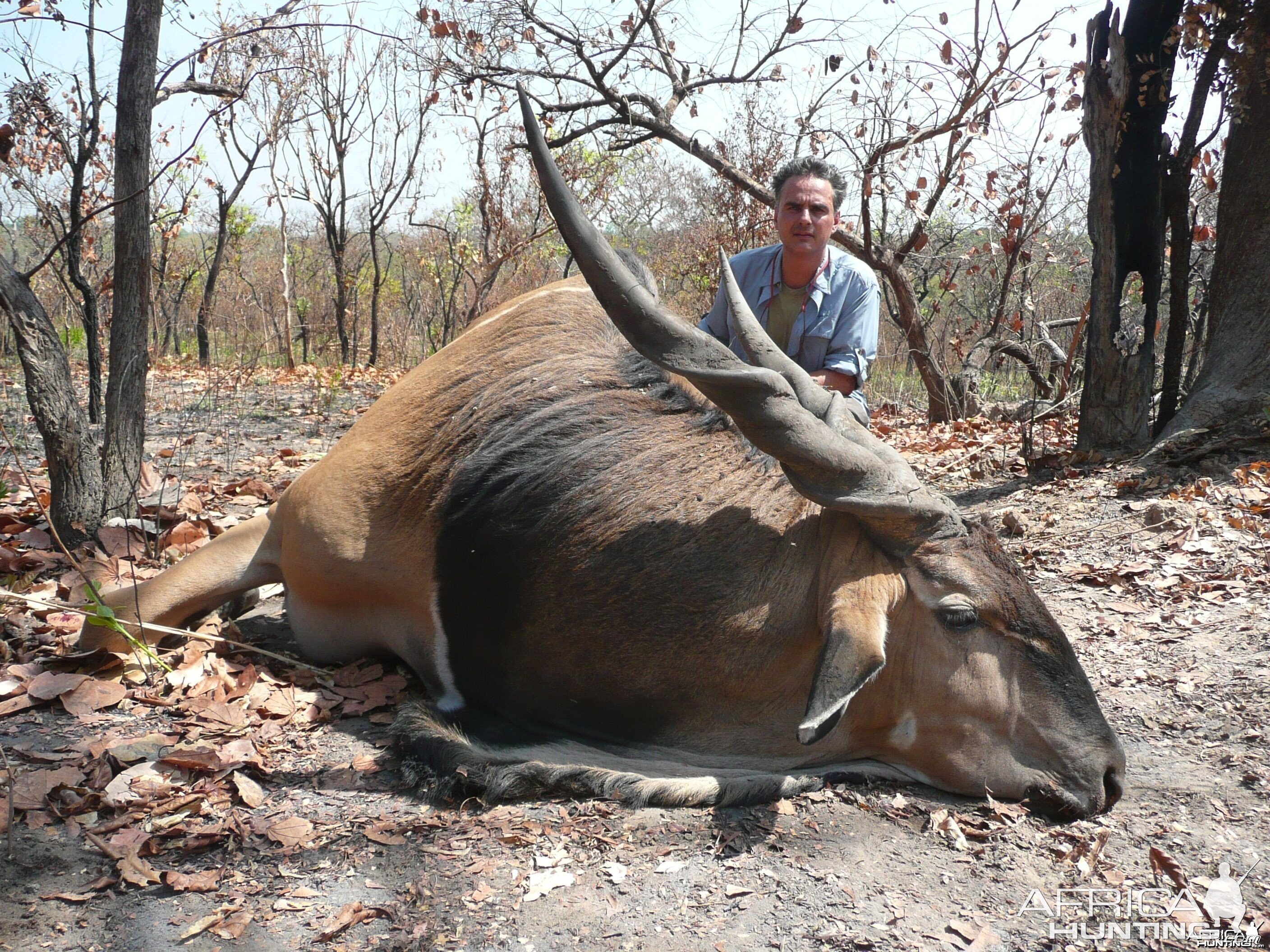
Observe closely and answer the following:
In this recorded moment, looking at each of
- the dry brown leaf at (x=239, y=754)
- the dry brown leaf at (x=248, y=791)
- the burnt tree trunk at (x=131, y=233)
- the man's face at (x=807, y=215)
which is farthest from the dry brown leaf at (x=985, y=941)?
the burnt tree trunk at (x=131, y=233)

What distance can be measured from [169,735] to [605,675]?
5.17 feet

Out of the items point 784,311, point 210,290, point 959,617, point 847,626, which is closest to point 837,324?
point 784,311

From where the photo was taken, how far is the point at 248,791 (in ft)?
9.84

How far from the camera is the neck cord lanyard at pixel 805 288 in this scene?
201 inches

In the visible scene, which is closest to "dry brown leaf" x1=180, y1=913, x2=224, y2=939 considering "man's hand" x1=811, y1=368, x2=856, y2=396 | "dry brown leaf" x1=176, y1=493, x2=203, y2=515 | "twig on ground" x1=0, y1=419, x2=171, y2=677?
"twig on ground" x1=0, y1=419, x2=171, y2=677

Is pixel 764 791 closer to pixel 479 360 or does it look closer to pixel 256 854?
pixel 256 854

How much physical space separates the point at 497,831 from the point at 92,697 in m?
1.74

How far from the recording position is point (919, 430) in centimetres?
967

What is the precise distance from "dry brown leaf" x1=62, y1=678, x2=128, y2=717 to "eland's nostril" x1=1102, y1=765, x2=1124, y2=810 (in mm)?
3428

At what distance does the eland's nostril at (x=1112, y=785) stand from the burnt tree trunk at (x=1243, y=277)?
3583 millimetres

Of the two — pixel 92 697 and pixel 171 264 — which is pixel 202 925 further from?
pixel 171 264

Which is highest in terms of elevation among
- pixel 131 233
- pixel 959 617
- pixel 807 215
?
pixel 807 215

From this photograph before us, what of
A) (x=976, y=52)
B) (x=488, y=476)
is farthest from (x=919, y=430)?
(x=488, y=476)

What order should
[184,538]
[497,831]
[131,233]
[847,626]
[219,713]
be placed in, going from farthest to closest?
[184,538] < [131,233] < [219,713] < [497,831] < [847,626]
